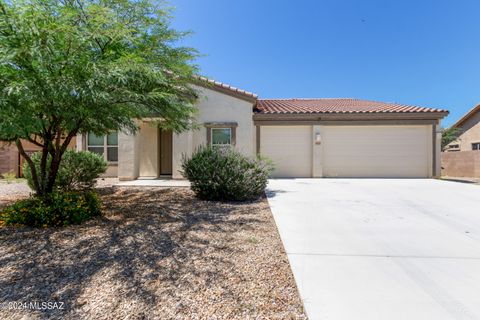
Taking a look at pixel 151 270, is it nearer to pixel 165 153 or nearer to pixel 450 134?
pixel 165 153

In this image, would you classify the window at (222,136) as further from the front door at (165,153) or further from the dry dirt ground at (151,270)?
the dry dirt ground at (151,270)

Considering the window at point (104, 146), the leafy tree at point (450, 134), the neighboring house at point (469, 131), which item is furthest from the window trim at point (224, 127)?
the leafy tree at point (450, 134)

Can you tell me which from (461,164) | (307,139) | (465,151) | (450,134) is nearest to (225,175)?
(307,139)

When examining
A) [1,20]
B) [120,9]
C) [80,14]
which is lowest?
[1,20]

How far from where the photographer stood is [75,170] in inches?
348

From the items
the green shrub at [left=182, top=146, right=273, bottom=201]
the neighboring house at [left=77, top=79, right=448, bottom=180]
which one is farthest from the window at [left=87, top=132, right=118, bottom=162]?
the green shrub at [left=182, top=146, right=273, bottom=201]

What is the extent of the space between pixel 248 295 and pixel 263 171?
17.2 feet

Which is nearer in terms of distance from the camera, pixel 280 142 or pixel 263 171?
pixel 263 171

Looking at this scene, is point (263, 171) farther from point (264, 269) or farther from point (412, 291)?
point (412, 291)

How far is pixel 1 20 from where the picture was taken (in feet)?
11.8

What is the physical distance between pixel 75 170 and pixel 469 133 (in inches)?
1118

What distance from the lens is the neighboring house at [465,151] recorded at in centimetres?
1455

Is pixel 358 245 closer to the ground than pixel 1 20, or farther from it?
closer to the ground

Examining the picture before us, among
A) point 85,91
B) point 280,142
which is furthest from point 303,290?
point 280,142
